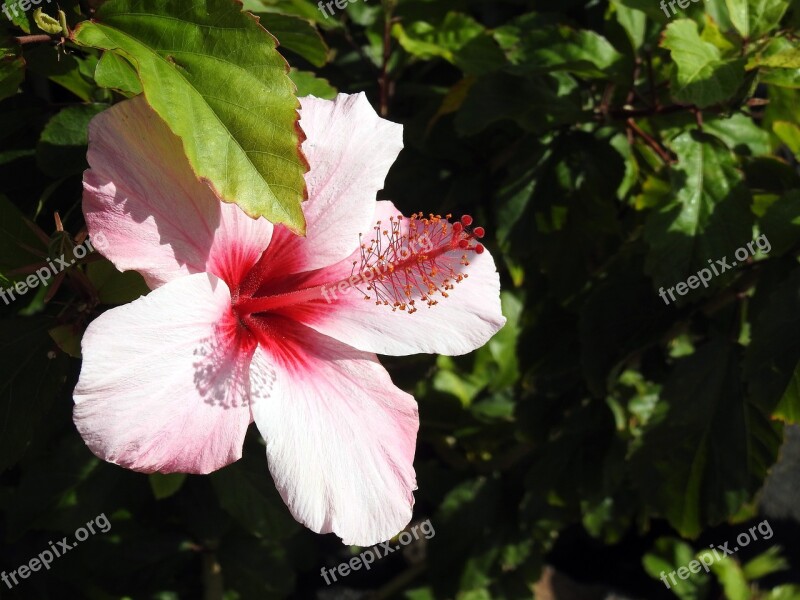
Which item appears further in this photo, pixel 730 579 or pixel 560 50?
pixel 730 579

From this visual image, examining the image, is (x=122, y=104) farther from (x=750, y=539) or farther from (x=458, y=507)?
(x=750, y=539)

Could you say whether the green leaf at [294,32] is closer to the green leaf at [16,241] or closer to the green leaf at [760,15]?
the green leaf at [16,241]

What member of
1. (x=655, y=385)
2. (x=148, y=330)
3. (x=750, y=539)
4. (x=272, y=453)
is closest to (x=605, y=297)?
(x=655, y=385)
